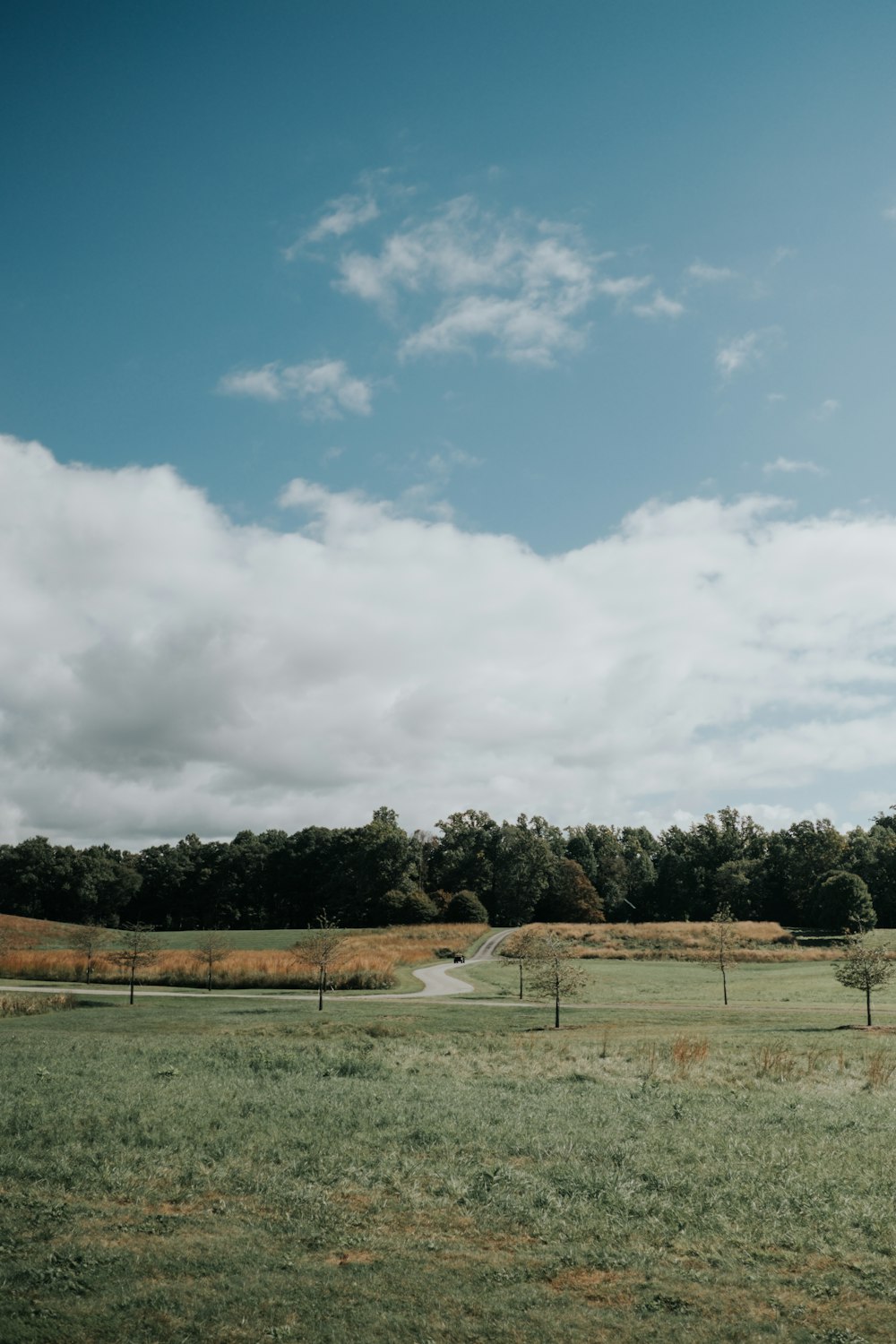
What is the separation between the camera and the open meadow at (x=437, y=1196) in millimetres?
8664

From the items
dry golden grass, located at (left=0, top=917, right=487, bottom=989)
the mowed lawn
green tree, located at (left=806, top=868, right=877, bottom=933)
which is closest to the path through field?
dry golden grass, located at (left=0, top=917, right=487, bottom=989)

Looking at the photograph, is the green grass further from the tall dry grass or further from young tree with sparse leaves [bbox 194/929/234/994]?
the tall dry grass

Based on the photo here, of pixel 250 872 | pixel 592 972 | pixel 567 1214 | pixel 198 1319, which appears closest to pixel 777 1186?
pixel 567 1214

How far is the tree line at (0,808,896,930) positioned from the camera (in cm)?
11806

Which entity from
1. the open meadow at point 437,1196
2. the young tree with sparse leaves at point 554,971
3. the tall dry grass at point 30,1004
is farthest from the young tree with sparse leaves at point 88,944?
the open meadow at point 437,1196

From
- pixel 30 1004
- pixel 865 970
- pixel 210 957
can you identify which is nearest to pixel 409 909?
pixel 210 957

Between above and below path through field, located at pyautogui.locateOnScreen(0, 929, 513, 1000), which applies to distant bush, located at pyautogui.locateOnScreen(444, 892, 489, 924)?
below

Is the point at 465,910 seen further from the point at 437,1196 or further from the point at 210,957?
the point at 437,1196

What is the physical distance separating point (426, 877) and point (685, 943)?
6374cm

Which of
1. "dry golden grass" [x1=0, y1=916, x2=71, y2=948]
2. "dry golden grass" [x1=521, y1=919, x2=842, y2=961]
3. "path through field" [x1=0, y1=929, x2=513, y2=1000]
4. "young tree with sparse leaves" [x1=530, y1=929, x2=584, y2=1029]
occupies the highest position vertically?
"young tree with sparse leaves" [x1=530, y1=929, x2=584, y2=1029]

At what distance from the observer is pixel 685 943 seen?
8269 centimetres

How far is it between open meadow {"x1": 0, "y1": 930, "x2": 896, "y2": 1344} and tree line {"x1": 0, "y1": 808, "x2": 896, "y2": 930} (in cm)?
8698

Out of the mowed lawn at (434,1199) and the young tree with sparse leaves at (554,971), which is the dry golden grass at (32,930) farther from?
the mowed lawn at (434,1199)

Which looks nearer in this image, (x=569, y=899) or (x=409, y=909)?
(x=409, y=909)
